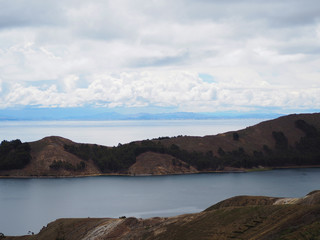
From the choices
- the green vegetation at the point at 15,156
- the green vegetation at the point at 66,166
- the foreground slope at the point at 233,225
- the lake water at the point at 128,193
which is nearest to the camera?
the foreground slope at the point at 233,225

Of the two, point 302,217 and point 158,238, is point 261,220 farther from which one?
point 158,238

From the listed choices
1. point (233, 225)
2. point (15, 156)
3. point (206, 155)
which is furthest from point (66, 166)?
point (233, 225)

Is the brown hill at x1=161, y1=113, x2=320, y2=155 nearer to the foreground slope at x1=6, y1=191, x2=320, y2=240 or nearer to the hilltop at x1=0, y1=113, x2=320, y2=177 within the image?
the hilltop at x1=0, y1=113, x2=320, y2=177

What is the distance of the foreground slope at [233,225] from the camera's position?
3656cm

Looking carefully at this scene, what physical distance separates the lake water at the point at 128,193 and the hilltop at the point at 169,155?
379 inches

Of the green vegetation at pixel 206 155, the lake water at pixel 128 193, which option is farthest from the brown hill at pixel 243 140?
the lake water at pixel 128 193

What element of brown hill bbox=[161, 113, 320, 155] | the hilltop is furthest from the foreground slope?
brown hill bbox=[161, 113, 320, 155]

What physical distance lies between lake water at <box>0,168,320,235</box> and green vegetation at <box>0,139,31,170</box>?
447 inches

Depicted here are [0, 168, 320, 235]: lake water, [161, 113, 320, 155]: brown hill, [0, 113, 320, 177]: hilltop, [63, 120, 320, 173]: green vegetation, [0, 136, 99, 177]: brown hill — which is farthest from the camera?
[161, 113, 320, 155]: brown hill

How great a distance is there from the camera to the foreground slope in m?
36.6

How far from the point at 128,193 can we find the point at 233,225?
78860 millimetres

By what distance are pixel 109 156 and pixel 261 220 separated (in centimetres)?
13545

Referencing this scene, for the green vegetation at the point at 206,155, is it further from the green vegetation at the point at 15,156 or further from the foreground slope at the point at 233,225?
the foreground slope at the point at 233,225

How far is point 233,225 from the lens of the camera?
1606 inches
